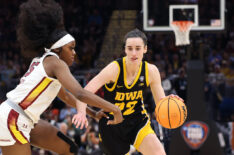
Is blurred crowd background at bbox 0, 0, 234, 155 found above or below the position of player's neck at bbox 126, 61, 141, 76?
below

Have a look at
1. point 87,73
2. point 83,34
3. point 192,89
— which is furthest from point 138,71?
point 83,34

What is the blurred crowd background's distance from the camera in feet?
29.9

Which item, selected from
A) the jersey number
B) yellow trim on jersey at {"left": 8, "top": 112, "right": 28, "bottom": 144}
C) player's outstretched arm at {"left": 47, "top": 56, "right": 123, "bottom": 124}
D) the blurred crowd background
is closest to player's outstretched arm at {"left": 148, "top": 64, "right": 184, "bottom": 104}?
the jersey number

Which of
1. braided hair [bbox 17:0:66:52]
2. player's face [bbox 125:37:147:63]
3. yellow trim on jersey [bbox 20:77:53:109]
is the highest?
braided hair [bbox 17:0:66:52]

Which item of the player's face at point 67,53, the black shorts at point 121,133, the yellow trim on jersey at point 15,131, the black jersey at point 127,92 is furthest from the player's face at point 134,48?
the yellow trim on jersey at point 15,131

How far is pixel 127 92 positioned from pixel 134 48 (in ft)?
1.61

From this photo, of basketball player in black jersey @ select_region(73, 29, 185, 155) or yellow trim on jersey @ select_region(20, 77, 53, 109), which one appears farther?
basketball player in black jersey @ select_region(73, 29, 185, 155)

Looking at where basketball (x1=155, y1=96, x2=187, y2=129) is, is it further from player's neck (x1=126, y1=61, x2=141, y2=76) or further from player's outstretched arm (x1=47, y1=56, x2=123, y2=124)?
player's outstretched arm (x1=47, y1=56, x2=123, y2=124)

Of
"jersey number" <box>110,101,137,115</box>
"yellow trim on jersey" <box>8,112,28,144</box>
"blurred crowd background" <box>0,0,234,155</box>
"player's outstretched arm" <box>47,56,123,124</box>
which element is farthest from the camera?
"blurred crowd background" <box>0,0,234,155</box>

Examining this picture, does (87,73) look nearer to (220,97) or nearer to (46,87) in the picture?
(220,97)

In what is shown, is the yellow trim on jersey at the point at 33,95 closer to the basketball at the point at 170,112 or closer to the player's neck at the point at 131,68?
the player's neck at the point at 131,68

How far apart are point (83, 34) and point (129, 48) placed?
10.9 m

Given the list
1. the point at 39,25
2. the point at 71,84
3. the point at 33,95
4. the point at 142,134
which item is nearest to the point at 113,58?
the point at 142,134

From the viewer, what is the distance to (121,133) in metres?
4.73
